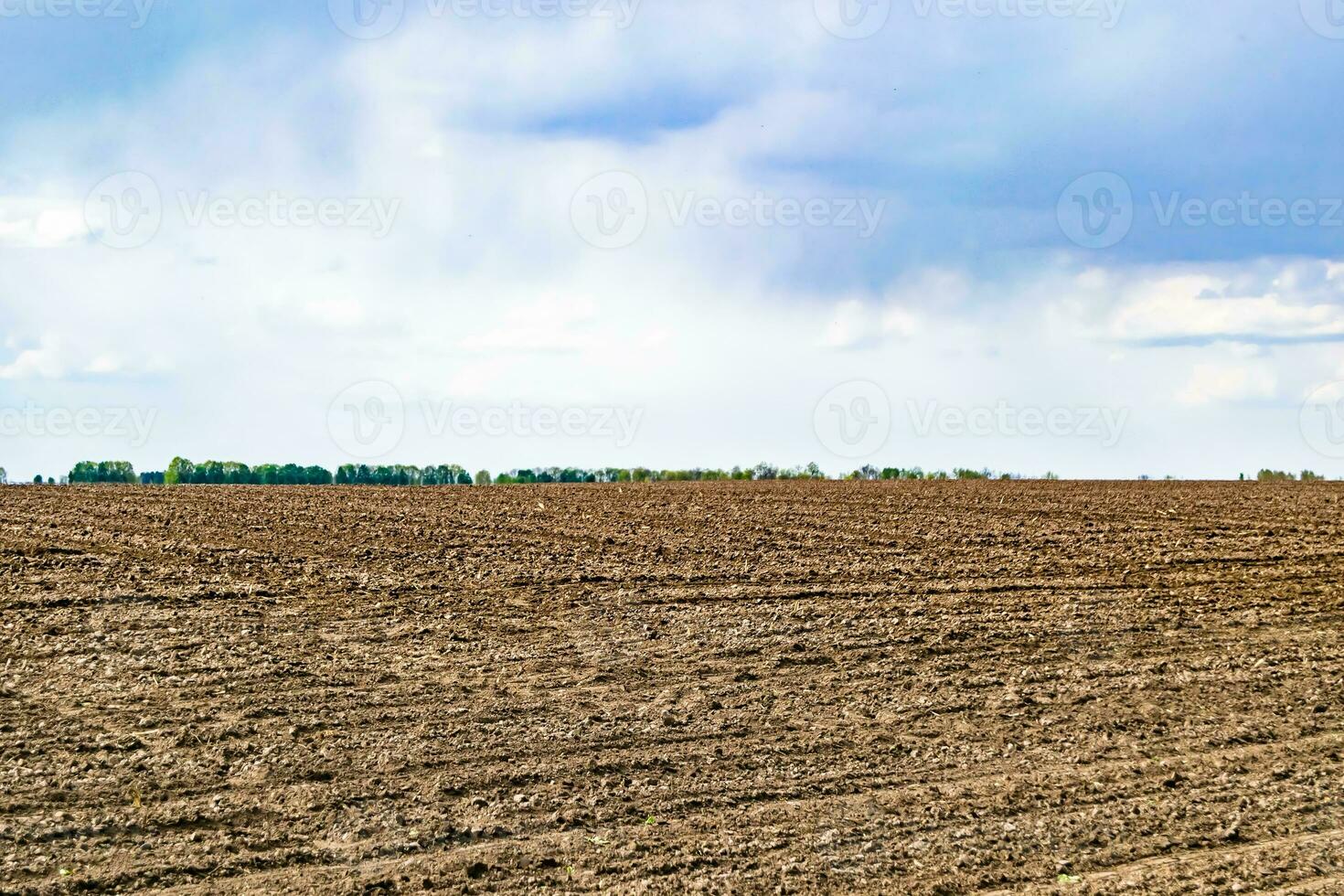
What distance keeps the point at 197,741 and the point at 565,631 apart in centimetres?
483

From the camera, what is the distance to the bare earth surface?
7867 millimetres

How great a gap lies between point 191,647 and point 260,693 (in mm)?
1792

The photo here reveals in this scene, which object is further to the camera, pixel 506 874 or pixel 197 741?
pixel 197 741

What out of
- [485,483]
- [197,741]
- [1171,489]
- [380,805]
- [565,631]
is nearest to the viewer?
[380,805]

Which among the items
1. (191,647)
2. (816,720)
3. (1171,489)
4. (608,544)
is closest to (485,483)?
(608,544)

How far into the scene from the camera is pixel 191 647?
39.3ft

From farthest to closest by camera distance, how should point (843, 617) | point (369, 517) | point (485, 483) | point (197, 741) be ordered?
point (485, 483), point (369, 517), point (843, 617), point (197, 741)

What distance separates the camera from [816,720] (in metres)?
10.7

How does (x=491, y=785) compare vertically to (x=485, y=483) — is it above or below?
below

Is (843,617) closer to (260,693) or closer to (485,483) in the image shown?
(260,693)

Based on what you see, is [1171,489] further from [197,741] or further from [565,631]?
[197,741]

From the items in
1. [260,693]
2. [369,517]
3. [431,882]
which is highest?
[369,517]

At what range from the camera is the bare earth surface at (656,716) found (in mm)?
7867

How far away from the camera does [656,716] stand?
34.8 feet
